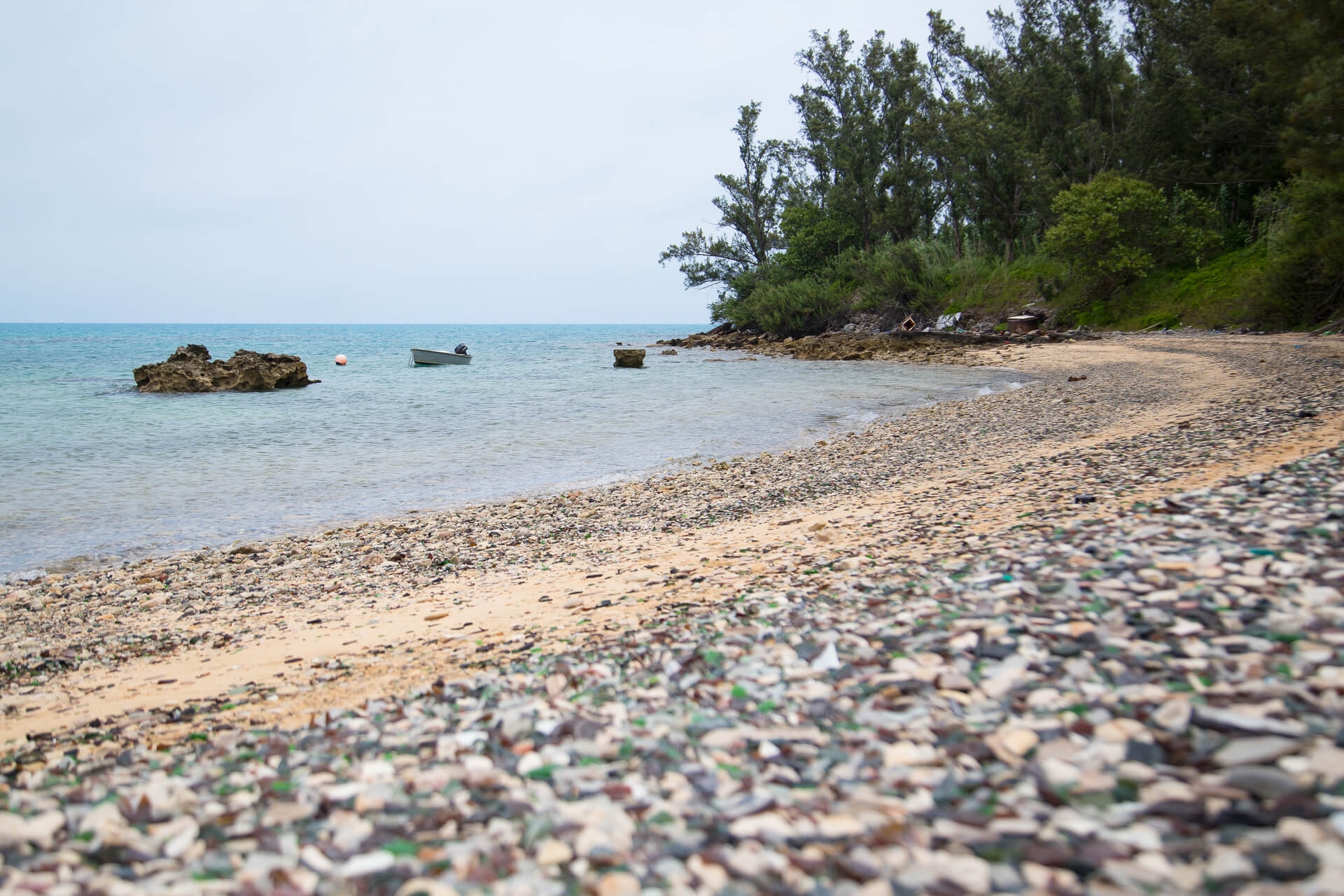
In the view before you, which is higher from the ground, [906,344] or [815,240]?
[815,240]

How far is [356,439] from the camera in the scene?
58.7 feet

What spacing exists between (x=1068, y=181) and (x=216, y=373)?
45.9 meters

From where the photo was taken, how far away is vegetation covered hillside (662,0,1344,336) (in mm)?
26156

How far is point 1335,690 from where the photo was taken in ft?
8.87

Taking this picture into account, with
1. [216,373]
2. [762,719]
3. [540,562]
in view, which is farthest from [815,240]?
[762,719]

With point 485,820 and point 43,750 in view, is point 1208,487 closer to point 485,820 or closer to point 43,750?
point 485,820

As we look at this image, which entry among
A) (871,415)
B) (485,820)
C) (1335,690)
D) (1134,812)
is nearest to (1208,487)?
(1335,690)

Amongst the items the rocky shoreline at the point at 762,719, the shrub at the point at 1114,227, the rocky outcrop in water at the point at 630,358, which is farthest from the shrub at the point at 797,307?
the rocky shoreline at the point at 762,719

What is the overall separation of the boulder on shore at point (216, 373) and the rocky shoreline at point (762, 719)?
2677cm

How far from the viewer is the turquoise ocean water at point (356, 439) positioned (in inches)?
425

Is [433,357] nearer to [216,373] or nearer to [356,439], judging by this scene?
[216,373]

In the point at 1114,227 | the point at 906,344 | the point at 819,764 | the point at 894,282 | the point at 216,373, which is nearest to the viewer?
the point at 819,764

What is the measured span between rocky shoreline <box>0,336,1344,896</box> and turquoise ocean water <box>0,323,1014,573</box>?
383 cm

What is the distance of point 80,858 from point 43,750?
1783mm
